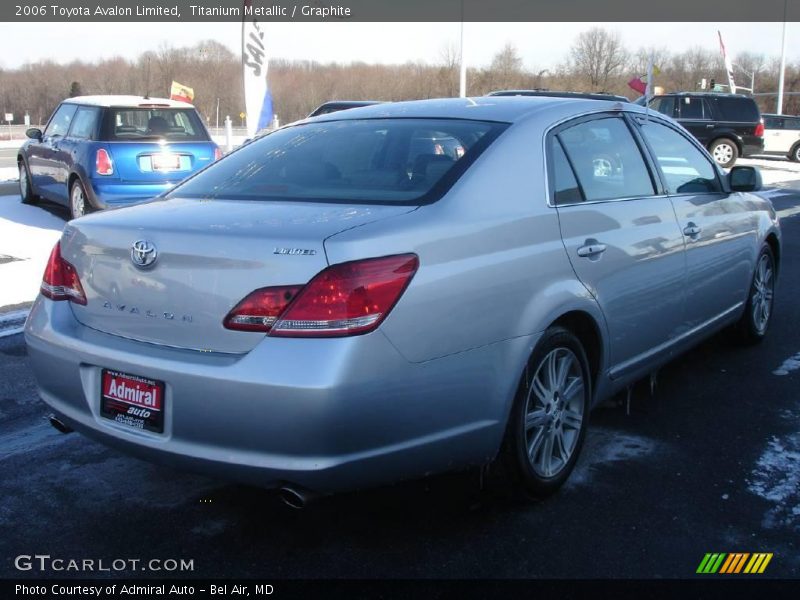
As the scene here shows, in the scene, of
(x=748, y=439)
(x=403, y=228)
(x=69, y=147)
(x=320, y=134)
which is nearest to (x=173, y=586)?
(x=403, y=228)

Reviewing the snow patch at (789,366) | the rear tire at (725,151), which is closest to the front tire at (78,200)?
the snow patch at (789,366)

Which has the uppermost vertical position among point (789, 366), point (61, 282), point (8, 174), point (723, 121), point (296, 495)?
point (723, 121)

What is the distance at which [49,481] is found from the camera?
3574 mm

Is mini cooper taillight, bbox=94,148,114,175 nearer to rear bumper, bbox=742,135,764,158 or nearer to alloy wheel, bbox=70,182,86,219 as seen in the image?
alloy wheel, bbox=70,182,86,219

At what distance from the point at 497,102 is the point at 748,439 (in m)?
2.00

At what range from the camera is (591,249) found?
3.53m

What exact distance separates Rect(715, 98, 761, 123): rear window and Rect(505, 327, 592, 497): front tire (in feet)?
68.8

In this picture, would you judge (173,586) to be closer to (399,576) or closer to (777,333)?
(399,576)

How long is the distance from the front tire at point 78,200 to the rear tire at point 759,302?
24.3 ft

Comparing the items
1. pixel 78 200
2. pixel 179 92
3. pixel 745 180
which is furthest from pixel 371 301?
pixel 179 92

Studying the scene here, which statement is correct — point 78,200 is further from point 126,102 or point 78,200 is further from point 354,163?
point 354,163

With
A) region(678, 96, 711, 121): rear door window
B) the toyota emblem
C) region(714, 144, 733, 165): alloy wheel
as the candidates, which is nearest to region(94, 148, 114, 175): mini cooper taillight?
the toyota emblem

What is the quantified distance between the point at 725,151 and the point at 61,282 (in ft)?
72.5

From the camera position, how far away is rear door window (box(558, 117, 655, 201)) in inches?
147
